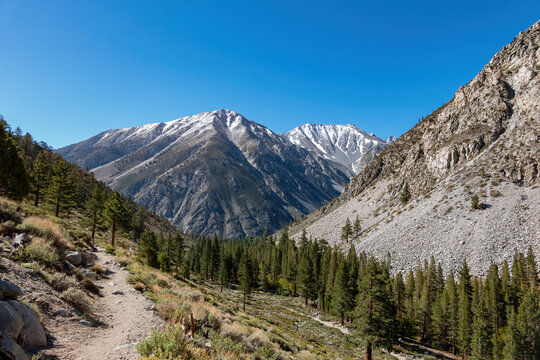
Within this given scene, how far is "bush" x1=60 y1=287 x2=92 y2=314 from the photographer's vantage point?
10023 mm

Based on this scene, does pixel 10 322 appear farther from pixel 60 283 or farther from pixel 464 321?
pixel 464 321

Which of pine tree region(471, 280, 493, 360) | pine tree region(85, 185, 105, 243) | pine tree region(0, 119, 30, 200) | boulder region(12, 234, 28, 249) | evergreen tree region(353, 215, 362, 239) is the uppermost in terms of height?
pine tree region(0, 119, 30, 200)

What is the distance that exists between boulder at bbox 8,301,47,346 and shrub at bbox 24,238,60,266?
6.41m

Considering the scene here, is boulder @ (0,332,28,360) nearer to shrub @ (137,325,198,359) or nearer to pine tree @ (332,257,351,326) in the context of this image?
shrub @ (137,325,198,359)

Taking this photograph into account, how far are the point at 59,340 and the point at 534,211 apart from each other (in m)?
99.4

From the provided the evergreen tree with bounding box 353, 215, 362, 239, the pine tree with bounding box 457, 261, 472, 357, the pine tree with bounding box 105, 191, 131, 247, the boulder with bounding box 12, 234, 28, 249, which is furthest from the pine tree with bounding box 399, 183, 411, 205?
the boulder with bounding box 12, 234, 28, 249

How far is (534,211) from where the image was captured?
69.2 metres

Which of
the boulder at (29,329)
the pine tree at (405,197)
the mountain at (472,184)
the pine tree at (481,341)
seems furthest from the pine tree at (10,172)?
the pine tree at (405,197)

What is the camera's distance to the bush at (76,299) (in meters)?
10.0

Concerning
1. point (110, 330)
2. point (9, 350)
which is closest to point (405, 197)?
point (110, 330)

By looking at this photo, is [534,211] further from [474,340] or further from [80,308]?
[80,308]

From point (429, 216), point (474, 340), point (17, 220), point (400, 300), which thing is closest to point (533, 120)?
point (429, 216)

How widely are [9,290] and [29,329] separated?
6.11 ft

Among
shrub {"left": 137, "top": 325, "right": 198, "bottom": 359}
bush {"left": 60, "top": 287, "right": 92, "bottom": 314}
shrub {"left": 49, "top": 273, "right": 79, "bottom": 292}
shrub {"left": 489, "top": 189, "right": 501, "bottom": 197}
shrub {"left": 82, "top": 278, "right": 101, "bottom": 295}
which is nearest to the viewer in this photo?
shrub {"left": 137, "top": 325, "right": 198, "bottom": 359}
